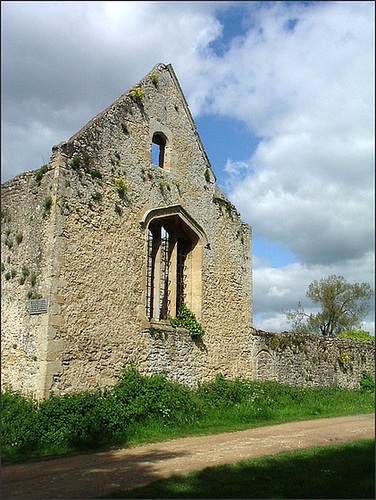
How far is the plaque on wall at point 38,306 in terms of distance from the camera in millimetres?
10529

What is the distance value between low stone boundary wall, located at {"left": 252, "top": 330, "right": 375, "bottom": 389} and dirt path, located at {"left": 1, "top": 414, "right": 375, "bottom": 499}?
586 centimetres

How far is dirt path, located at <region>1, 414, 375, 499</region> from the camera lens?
652 centimetres

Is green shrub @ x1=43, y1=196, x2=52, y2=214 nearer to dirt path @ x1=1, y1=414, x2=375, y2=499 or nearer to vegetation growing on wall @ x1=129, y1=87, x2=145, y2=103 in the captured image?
vegetation growing on wall @ x1=129, y1=87, x2=145, y2=103

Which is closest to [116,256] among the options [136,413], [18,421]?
[136,413]

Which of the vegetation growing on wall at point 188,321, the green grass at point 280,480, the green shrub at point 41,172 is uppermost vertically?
the green shrub at point 41,172

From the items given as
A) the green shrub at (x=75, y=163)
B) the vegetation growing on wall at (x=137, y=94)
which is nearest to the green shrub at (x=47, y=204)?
the green shrub at (x=75, y=163)

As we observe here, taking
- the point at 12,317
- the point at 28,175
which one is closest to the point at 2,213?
the point at 28,175

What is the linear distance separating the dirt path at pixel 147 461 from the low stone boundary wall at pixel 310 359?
19.2ft

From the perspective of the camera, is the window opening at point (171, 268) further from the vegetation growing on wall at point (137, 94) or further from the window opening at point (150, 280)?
the vegetation growing on wall at point (137, 94)

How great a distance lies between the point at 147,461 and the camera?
314 inches

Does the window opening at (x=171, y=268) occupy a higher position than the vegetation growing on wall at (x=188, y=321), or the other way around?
the window opening at (x=171, y=268)

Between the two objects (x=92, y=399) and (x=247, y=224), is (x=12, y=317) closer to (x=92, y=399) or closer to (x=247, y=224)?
(x=92, y=399)

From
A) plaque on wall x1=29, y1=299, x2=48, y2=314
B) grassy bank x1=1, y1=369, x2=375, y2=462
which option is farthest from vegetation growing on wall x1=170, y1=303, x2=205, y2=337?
plaque on wall x1=29, y1=299, x2=48, y2=314

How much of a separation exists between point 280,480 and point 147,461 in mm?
2484
